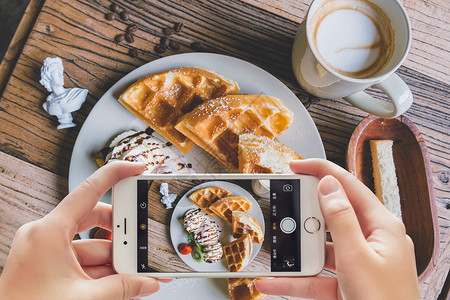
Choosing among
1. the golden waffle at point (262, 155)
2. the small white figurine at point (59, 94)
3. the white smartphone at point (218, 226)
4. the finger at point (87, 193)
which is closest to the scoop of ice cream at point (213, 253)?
the white smartphone at point (218, 226)

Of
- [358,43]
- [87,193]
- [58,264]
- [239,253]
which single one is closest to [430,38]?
[358,43]

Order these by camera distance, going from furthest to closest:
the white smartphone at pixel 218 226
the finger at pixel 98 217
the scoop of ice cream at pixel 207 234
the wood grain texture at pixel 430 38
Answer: the wood grain texture at pixel 430 38
the scoop of ice cream at pixel 207 234
the finger at pixel 98 217
the white smartphone at pixel 218 226

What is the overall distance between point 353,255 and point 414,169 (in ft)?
1.81

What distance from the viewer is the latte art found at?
92cm

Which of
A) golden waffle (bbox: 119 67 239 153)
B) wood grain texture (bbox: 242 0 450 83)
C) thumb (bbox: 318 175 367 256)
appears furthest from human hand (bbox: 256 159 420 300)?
wood grain texture (bbox: 242 0 450 83)

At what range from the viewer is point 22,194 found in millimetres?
1070

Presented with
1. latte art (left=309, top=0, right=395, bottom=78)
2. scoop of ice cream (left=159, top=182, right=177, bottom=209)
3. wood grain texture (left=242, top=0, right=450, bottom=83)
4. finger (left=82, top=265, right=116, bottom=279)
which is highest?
wood grain texture (left=242, top=0, right=450, bottom=83)

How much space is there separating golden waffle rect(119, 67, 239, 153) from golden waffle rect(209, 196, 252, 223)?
0.22 m

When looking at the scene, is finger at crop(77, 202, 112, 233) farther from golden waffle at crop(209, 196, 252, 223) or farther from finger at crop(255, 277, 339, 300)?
finger at crop(255, 277, 339, 300)

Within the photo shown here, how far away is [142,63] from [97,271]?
610 millimetres

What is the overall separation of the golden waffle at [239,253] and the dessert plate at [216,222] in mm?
13

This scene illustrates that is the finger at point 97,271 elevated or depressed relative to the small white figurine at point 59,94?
depressed

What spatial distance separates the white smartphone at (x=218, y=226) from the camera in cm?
81

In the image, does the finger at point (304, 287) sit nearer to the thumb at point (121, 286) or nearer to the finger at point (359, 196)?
the finger at point (359, 196)
